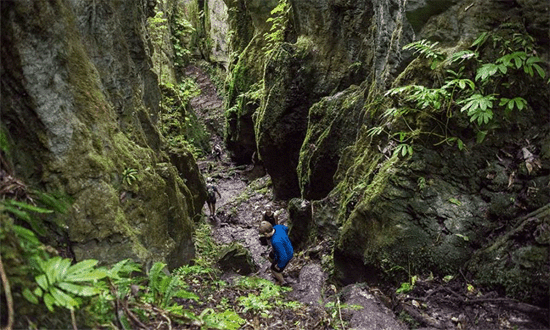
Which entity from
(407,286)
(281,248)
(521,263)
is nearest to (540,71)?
(521,263)

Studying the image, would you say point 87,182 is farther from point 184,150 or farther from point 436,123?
point 184,150

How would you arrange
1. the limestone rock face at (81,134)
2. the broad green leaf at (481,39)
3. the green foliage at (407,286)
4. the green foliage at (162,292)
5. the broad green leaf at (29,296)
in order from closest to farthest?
the broad green leaf at (29,296)
the green foliage at (162,292)
the limestone rock face at (81,134)
the green foliage at (407,286)
the broad green leaf at (481,39)

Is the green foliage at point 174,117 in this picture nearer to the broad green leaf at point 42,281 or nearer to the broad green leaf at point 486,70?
the broad green leaf at point 486,70

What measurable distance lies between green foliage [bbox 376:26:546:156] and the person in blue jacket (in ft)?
10.6

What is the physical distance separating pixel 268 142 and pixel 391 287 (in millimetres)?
9914

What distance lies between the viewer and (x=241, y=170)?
→ 21516mm

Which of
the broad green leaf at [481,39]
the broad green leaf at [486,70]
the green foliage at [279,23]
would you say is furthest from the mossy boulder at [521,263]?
the green foliage at [279,23]

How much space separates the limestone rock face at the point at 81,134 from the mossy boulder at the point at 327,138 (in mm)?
5490

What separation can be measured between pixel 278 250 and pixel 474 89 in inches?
183

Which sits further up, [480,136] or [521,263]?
[480,136]

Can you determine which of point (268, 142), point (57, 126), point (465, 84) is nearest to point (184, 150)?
point (268, 142)

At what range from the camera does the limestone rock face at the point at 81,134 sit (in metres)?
3.91

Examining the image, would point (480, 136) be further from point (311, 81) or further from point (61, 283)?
point (311, 81)

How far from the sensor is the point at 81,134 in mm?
4559
